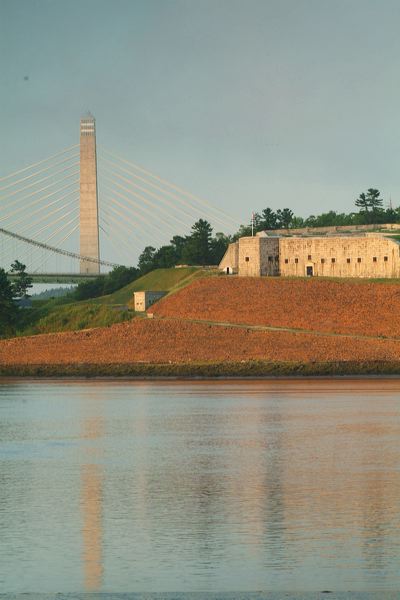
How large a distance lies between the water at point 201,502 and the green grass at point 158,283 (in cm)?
7528

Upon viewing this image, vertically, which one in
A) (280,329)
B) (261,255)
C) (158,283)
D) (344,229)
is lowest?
(280,329)

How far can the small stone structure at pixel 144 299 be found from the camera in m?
122

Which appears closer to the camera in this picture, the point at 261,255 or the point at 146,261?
the point at 261,255

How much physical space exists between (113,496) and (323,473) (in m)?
6.28

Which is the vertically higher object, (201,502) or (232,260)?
(232,260)

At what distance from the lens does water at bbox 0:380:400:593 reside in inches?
730

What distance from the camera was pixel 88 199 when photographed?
161 m

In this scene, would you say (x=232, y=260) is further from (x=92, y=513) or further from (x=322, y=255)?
(x=92, y=513)

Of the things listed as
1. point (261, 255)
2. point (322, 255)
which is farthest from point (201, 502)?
point (261, 255)

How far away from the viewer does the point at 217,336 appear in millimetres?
105125

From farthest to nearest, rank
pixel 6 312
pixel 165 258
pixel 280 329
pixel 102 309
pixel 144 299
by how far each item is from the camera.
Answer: pixel 165 258 < pixel 6 312 < pixel 102 309 < pixel 144 299 < pixel 280 329

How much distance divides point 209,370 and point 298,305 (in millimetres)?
15537

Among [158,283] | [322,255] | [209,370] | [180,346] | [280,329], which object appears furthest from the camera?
[158,283]

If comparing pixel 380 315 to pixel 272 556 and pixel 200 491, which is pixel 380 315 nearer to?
pixel 200 491
